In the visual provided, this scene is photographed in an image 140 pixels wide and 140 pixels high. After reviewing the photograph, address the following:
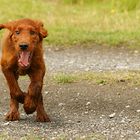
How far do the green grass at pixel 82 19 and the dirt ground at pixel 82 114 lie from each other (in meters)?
2.58

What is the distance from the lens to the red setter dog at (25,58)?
6.47m

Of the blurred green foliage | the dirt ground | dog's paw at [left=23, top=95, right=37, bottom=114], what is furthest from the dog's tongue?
the blurred green foliage

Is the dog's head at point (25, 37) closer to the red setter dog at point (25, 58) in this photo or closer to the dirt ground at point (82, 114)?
the red setter dog at point (25, 58)

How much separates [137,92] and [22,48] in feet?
7.77

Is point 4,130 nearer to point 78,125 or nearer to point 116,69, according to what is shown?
point 78,125

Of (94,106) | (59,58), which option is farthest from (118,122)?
(59,58)

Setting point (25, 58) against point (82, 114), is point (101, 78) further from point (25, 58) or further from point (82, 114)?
point (25, 58)

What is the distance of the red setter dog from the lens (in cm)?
647

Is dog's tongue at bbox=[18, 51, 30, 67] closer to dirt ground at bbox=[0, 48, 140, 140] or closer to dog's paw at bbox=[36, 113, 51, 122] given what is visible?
dirt ground at bbox=[0, 48, 140, 140]

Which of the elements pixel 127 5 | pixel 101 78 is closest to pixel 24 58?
pixel 101 78

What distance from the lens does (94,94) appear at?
27.6 feet

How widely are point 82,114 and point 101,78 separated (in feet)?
6.11

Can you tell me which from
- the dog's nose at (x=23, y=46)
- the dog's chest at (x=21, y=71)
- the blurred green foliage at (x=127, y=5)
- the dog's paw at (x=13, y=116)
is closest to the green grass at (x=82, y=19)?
the blurred green foliage at (x=127, y=5)

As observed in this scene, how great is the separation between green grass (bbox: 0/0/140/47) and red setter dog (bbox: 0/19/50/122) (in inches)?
225
